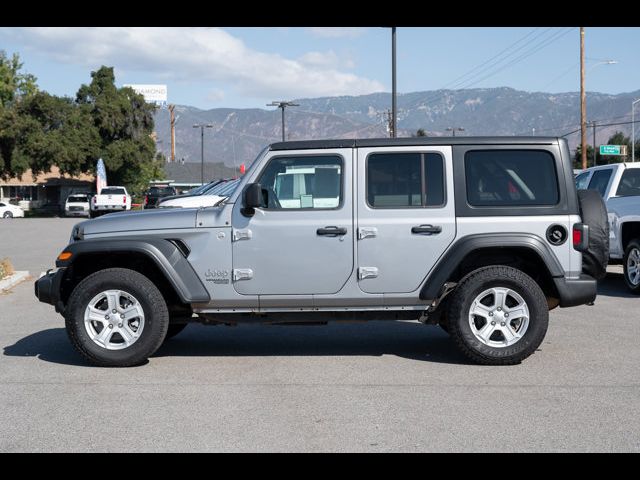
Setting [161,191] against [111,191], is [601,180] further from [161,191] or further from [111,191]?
[161,191]

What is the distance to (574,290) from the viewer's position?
25.5ft

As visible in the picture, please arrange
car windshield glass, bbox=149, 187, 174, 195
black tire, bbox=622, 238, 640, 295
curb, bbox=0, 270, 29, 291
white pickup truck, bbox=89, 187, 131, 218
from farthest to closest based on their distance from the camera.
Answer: car windshield glass, bbox=149, 187, 174, 195 → white pickup truck, bbox=89, 187, 131, 218 → curb, bbox=0, 270, 29, 291 → black tire, bbox=622, 238, 640, 295

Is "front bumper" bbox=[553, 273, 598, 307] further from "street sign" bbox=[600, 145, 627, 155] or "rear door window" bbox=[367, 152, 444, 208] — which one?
"street sign" bbox=[600, 145, 627, 155]

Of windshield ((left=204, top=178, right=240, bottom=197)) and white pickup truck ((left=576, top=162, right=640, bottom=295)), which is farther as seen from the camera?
windshield ((left=204, top=178, right=240, bottom=197))

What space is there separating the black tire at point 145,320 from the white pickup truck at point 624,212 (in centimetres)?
763

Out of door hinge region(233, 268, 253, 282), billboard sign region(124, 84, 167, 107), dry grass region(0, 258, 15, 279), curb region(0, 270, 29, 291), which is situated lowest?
curb region(0, 270, 29, 291)

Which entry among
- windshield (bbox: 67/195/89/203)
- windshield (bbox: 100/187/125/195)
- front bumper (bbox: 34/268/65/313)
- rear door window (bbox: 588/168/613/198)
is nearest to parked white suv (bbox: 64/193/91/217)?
windshield (bbox: 67/195/89/203)

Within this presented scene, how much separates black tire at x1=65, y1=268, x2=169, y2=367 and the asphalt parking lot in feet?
0.51

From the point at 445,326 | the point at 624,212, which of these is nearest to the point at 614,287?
the point at 624,212

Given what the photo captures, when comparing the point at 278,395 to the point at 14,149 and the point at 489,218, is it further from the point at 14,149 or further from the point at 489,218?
the point at 14,149

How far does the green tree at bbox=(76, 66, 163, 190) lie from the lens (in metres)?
61.8

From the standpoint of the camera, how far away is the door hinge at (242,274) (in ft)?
25.6

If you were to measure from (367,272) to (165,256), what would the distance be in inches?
70.2
